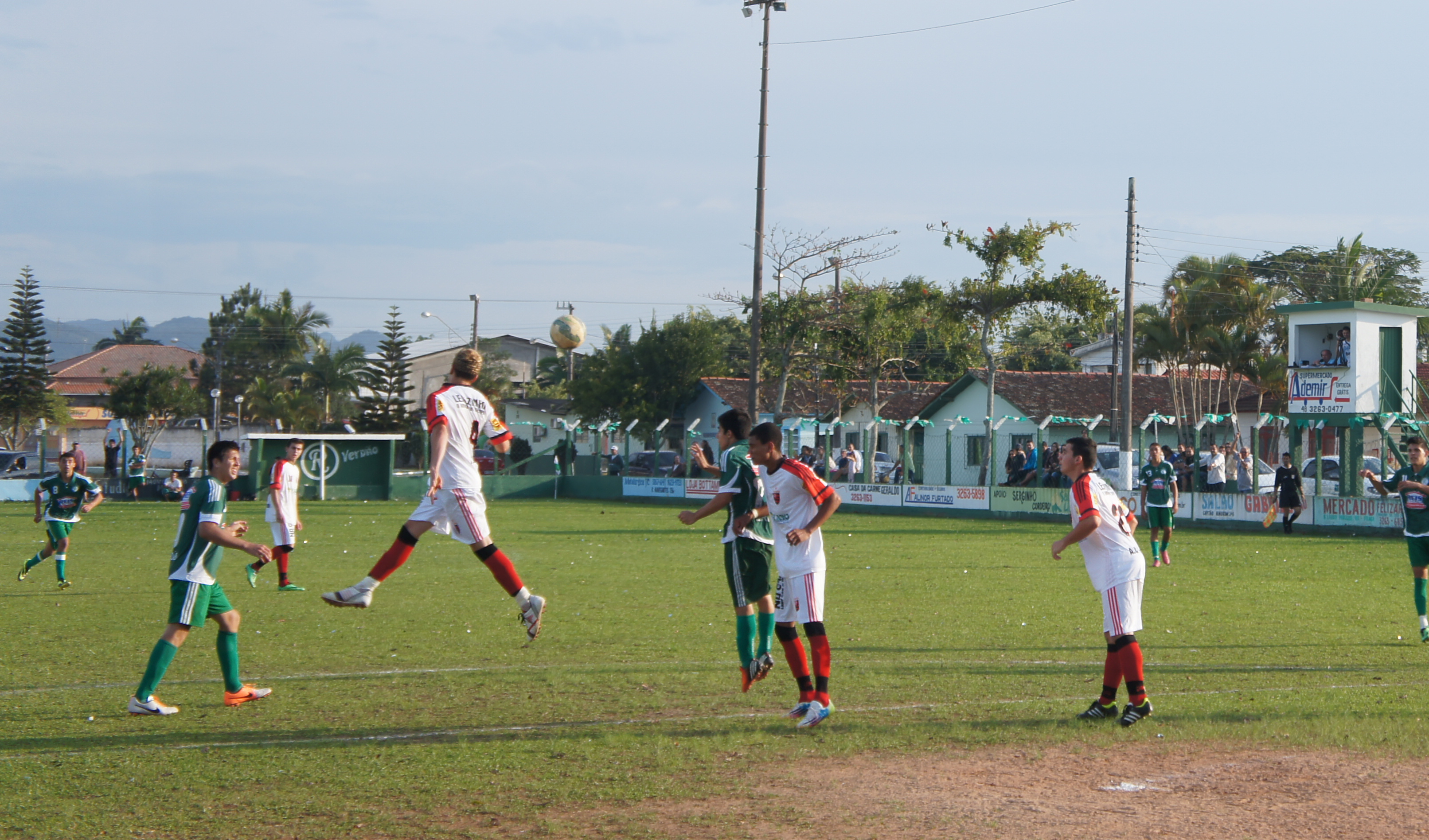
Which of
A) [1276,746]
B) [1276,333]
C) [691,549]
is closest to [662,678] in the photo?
[1276,746]

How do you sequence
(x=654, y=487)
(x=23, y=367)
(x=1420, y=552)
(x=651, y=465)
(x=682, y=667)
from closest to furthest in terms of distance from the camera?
(x=682, y=667), (x=1420, y=552), (x=654, y=487), (x=651, y=465), (x=23, y=367)

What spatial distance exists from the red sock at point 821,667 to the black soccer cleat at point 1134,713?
1.79 meters

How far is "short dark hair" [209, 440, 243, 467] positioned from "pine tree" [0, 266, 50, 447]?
59.6 m

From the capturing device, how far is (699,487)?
38.3m

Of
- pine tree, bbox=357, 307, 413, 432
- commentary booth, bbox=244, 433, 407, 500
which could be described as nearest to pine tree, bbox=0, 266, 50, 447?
pine tree, bbox=357, 307, 413, 432

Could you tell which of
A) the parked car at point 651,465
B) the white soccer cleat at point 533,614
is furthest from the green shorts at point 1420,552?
the parked car at point 651,465

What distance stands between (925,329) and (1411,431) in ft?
56.1

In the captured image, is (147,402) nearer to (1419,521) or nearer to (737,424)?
(737,424)

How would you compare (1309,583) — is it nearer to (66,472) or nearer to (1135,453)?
(66,472)

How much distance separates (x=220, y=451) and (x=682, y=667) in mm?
3785

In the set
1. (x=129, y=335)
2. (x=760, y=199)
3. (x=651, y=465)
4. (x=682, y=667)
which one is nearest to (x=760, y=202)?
(x=760, y=199)

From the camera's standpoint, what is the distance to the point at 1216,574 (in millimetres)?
17391

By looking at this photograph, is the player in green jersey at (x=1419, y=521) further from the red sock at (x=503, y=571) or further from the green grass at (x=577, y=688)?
the red sock at (x=503, y=571)

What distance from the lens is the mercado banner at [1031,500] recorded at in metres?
30.1
